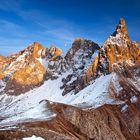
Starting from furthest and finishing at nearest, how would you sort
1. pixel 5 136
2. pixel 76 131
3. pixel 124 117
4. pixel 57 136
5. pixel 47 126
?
pixel 124 117 → pixel 76 131 → pixel 47 126 → pixel 57 136 → pixel 5 136

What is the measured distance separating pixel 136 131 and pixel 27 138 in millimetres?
96883

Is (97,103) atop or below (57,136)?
atop

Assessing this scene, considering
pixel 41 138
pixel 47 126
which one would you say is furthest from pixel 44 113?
pixel 41 138

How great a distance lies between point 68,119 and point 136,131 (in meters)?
44.8

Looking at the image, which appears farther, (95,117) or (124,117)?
(124,117)

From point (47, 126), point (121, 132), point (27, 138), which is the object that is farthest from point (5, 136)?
point (121, 132)

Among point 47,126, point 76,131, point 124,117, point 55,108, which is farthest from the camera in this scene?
point 124,117

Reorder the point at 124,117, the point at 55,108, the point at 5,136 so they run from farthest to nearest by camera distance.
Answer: the point at 124,117 → the point at 55,108 → the point at 5,136

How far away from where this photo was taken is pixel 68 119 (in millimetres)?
156375

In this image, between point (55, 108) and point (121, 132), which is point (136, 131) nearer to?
point (121, 132)

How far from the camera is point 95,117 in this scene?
168625 millimetres

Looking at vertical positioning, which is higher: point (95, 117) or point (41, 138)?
point (95, 117)

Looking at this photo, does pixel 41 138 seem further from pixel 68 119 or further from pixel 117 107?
pixel 117 107

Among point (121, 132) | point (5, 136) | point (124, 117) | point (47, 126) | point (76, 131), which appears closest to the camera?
point (5, 136)
